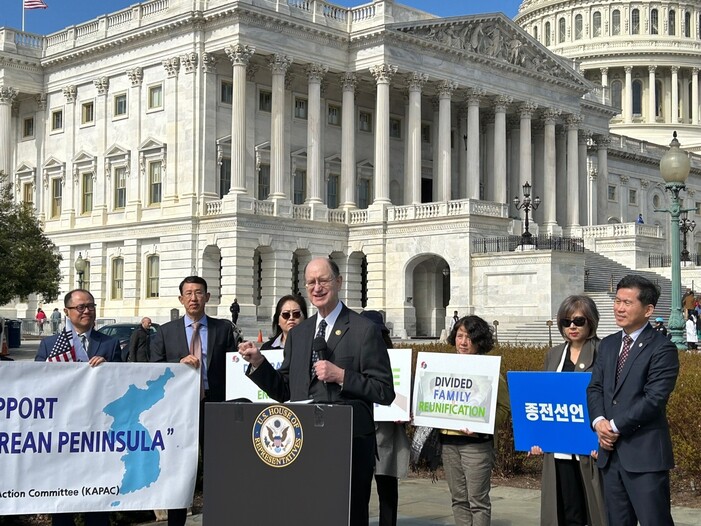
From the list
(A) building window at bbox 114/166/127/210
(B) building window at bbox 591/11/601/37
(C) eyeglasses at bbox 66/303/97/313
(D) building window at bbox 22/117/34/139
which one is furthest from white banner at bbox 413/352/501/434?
(B) building window at bbox 591/11/601/37

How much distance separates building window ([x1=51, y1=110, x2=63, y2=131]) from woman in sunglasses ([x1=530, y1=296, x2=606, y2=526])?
59176mm

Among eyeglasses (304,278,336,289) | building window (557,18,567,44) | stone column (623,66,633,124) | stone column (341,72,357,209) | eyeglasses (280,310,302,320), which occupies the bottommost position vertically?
eyeglasses (280,310,302,320)

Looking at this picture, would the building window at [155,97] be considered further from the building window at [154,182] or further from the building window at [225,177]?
the building window at [225,177]

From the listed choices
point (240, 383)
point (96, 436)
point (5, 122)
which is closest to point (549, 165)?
point (5, 122)

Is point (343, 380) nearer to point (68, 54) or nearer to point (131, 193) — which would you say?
point (131, 193)

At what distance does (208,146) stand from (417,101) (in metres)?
11.9

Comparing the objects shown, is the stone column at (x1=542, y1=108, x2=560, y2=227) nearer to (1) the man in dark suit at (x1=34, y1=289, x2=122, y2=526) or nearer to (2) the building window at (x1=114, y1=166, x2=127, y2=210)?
(2) the building window at (x1=114, y1=166, x2=127, y2=210)

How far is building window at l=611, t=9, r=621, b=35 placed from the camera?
120 m

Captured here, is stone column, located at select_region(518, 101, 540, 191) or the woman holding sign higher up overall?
stone column, located at select_region(518, 101, 540, 191)

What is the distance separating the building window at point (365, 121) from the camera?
63.8 meters

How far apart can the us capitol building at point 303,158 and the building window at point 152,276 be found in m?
0.13

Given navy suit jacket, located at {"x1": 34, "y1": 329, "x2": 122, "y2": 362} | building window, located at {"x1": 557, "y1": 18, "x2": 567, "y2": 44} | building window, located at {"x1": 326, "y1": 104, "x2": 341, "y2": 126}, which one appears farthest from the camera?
building window, located at {"x1": 557, "y1": 18, "x2": 567, "y2": 44}

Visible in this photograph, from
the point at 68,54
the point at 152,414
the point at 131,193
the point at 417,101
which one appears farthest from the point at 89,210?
the point at 152,414

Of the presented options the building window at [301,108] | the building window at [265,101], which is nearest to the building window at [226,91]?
the building window at [265,101]
